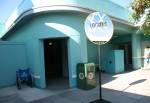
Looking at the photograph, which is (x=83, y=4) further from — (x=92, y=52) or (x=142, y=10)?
(x=92, y=52)

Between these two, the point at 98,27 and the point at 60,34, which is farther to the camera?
the point at 60,34

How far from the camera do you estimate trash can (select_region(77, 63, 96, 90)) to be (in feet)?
28.1

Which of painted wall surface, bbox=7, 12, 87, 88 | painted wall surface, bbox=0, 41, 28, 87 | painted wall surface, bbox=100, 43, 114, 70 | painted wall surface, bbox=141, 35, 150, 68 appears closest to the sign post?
painted wall surface, bbox=7, 12, 87, 88

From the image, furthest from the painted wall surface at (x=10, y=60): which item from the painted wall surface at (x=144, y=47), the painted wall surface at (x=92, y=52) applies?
the painted wall surface at (x=144, y=47)

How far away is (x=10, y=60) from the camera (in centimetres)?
1042

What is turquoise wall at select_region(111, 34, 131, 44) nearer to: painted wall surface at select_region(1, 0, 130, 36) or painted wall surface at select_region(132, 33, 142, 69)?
painted wall surface at select_region(132, 33, 142, 69)

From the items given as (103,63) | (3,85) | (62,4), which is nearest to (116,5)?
(103,63)

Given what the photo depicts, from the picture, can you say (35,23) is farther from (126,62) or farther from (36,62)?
(126,62)

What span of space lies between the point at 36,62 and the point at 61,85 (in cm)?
174

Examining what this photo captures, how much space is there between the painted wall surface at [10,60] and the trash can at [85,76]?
3526mm

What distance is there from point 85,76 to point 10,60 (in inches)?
174

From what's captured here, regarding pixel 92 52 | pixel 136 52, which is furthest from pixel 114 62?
pixel 136 52

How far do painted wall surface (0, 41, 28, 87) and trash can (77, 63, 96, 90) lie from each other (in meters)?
3.53

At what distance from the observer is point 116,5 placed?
12469mm
